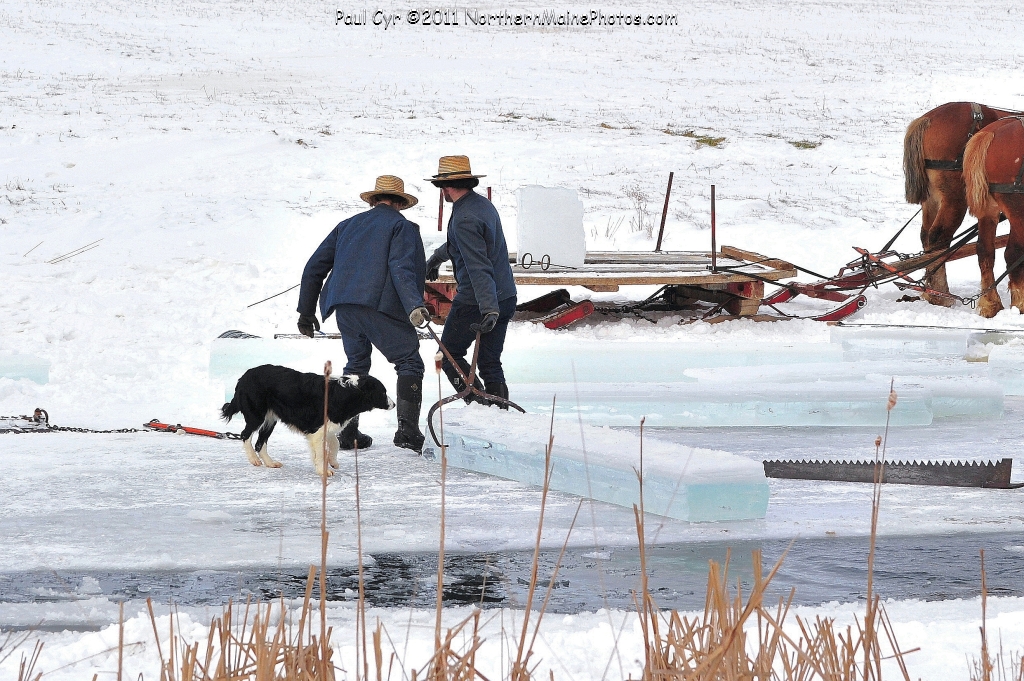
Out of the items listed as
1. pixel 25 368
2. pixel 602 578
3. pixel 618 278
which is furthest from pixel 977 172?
pixel 602 578

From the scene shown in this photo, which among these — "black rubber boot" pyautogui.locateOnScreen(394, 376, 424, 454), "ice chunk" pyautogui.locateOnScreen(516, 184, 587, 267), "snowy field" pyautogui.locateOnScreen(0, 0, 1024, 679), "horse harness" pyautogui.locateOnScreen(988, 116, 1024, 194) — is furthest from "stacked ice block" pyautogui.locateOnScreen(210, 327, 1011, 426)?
"horse harness" pyautogui.locateOnScreen(988, 116, 1024, 194)

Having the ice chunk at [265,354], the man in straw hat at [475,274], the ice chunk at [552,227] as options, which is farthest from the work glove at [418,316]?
the ice chunk at [552,227]

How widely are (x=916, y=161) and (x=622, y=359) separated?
487 centimetres

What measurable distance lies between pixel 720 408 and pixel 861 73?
933 inches

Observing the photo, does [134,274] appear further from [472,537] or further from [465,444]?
[472,537]

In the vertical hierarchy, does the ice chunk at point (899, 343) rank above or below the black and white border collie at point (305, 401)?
A: below

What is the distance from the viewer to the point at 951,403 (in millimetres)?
7461

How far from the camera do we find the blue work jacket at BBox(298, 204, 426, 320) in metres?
6.21

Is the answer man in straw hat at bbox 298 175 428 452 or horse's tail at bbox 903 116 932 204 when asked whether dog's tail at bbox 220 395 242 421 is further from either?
horse's tail at bbox 903 116 932 204

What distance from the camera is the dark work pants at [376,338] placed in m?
6.32

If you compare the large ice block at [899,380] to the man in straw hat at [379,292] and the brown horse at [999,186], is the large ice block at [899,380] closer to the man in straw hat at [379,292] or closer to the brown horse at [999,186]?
the man in straw hat at [379,292]

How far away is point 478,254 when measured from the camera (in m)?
6.32

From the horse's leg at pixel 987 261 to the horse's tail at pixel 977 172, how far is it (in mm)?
156

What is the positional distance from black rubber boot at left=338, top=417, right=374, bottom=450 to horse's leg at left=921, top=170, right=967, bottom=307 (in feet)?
22.8
